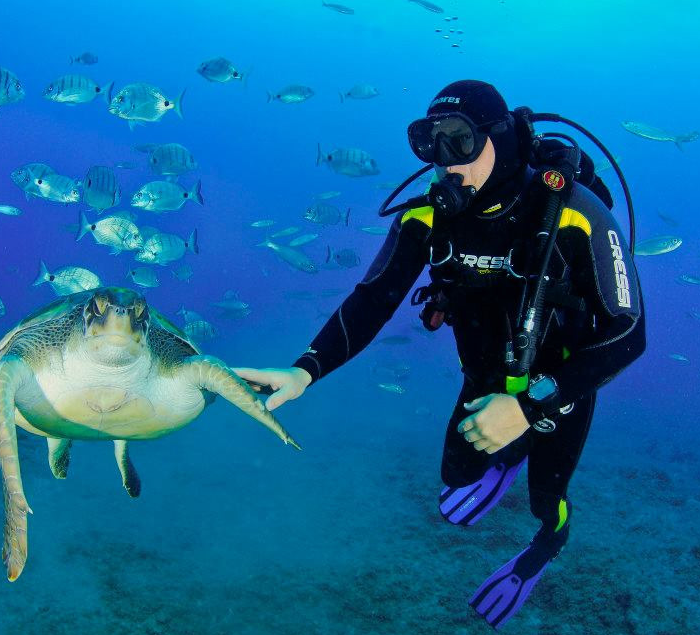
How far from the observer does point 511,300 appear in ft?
8.46

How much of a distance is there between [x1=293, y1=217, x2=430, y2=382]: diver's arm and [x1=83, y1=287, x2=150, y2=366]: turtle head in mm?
893

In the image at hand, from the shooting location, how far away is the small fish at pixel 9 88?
243 inches

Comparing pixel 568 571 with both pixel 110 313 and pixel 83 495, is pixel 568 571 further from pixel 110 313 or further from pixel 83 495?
pixel 83 495

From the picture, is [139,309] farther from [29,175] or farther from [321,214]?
[321,214]

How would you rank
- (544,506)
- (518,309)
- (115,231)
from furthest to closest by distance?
1. (115,231)
2. (544,506)
3. (518,309)

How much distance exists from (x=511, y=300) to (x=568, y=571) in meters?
3.81

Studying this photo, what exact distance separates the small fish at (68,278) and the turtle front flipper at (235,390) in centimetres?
472

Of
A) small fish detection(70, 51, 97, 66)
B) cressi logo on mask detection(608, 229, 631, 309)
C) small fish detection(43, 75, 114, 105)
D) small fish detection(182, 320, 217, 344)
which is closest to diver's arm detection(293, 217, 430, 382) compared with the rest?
cressi logo on mask detection(608, 229, 631, 309)

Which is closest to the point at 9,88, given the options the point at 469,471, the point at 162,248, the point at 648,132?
the point at 162,248

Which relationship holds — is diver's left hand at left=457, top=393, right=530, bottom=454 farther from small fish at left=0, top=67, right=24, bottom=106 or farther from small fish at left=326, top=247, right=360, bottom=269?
small fish at left=326, top=247, right=360, bottom=269

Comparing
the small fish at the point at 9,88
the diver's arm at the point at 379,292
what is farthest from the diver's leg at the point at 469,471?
the small fish at the point at 9,88

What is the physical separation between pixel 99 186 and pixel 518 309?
596 cm

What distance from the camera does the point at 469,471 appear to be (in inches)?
128

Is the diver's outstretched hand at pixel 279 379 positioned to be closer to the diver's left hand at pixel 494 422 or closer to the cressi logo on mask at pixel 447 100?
the diver's left hand at pixel 494 422
